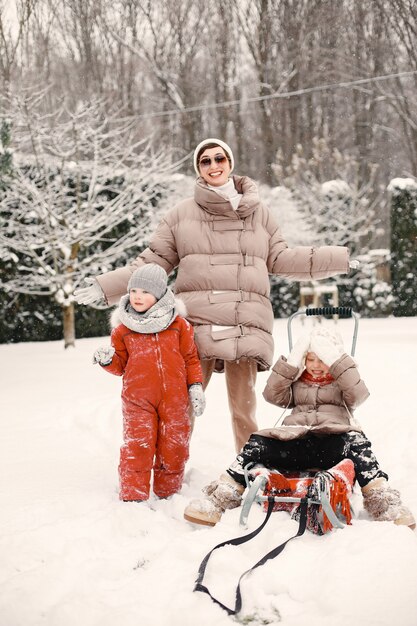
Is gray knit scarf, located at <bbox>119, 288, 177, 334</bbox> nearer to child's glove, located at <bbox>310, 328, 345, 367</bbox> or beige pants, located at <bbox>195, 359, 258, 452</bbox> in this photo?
beige pants, located at <bbox>195, 359, 258, 452</bbox>

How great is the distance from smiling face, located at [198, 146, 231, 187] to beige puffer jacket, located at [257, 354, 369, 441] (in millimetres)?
1049

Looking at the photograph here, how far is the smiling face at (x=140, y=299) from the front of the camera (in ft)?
12.0

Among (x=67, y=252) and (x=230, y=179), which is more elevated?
(x=230, y=179)

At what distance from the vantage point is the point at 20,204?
9.77 metres

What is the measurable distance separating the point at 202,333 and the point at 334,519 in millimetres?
1301

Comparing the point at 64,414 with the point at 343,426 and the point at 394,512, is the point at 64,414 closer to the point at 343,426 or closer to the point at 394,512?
the point at 343,426

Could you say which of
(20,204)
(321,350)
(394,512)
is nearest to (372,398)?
(321,350)

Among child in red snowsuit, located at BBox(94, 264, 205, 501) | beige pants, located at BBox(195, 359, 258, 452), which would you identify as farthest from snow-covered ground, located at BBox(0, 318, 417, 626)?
beige pants, located at BBox(195, 359, 258, 452)

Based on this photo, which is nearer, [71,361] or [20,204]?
[71,361]

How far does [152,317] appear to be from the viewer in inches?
143

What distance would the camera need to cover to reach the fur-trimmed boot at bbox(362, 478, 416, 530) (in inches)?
120

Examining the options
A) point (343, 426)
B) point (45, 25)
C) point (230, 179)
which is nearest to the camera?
point (343, 426)

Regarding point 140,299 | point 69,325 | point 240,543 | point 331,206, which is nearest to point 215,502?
point 240,543

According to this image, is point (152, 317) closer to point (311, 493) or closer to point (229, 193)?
point (229, 193)
